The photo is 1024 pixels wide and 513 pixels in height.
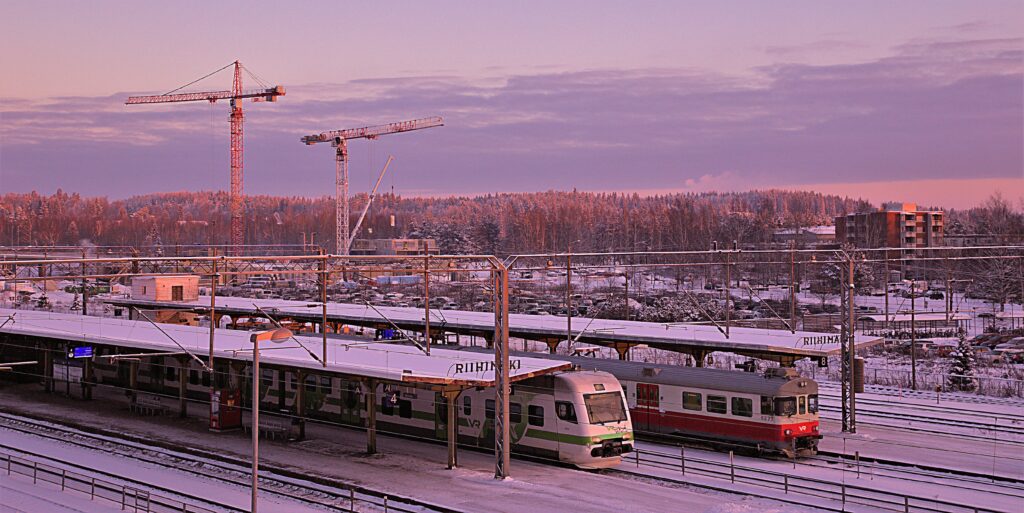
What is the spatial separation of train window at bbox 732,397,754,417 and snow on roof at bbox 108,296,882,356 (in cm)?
479

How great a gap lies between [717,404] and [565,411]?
5879 mm

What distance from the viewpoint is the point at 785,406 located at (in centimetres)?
3025

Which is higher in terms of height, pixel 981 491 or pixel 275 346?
pixel 275 346

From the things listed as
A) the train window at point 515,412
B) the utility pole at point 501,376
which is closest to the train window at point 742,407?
the train window at point 515,412

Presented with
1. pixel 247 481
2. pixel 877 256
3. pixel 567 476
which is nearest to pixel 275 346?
pixel 247 481

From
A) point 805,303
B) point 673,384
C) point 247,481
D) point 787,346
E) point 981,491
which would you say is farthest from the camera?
point 805,303

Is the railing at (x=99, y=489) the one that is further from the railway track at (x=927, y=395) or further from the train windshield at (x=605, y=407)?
the railway track at (x=927, y=395)

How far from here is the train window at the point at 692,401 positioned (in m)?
32.1

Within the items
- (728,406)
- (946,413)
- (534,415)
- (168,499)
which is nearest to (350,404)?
(534,415)

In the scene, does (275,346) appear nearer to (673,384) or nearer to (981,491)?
(673,384)

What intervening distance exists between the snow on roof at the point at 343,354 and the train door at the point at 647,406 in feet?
11.9

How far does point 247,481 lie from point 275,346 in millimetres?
9007

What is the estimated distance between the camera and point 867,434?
36.2 metres

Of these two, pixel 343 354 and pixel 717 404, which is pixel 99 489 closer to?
pixel 343 354
